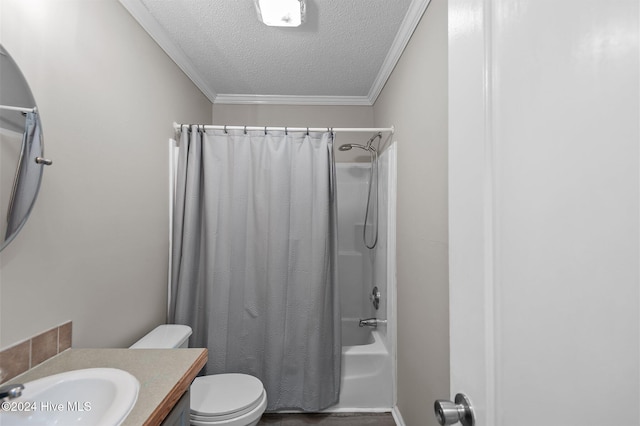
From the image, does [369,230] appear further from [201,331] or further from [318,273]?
[201,331]

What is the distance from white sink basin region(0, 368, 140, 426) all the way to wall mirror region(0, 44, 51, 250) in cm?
43

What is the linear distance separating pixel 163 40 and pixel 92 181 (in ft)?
3.56

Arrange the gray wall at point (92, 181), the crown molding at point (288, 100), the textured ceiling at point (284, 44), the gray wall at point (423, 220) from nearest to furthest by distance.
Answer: the gray wall at point (92, 181) < the gray wall at point (423, 220) < the textured ceiling at point (284, 44) < the crown molding at point (288, 100)

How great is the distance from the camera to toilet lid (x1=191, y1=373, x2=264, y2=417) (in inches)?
60.2

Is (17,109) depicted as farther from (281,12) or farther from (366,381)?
(366,381)

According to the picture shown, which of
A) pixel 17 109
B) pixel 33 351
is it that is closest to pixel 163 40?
pixel 17 109

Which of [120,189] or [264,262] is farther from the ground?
[120,189]

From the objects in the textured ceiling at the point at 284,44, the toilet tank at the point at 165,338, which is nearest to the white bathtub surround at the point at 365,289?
the textured ceiling at the point at 284,44

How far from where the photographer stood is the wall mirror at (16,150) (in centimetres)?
91

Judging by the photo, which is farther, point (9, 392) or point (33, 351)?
point (33, 351)

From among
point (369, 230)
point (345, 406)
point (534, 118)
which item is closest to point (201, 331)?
point (345, 406)

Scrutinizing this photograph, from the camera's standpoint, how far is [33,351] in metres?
1.02

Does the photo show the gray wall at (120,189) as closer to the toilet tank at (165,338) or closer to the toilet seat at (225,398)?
the toilet tank at (165,338)

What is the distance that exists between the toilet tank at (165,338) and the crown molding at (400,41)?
213 cm
